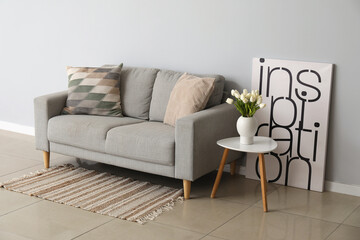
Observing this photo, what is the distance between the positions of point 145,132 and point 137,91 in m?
0.68

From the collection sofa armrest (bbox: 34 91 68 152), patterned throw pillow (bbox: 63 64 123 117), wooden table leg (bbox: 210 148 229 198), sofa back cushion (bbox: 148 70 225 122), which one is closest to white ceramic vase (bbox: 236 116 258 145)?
wooden table leg (bbox: 210 148 229 198)

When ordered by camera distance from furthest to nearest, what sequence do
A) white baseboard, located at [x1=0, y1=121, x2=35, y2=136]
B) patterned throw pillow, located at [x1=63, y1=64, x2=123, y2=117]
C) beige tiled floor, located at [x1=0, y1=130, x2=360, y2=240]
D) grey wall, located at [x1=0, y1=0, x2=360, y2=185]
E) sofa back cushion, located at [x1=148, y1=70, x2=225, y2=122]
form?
1. white baseboard, located at [x1=0, y1=121, x2=35, y2=136]
2. patterned throw pillow, located at [x1=63, y1=64, x2=123, y2=117]
3. sofa back cushion, located at [x1=148, y1=70, x2=225, y2=122]
4. grey wall, located at [x1=0, y1=0, x2=360, y2=185]
5. beige tiled floor, located at [x1=0, y1=130, x2=360, y2=240]

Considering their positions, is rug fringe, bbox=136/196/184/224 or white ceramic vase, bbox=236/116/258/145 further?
white ceramic vase, bbox=236/116/258/145

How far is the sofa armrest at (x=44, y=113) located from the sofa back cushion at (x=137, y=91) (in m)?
0.57

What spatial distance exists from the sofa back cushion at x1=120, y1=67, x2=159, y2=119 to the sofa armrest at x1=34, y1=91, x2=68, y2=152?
1.87ft

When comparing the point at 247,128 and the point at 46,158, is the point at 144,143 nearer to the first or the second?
the point at 247,128

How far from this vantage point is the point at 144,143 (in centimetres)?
397

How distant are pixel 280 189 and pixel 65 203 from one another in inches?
64.0

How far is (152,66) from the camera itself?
15.9ft

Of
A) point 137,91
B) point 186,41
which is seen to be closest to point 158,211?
point 137,91

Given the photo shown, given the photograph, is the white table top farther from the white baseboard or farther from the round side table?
the white baseboard

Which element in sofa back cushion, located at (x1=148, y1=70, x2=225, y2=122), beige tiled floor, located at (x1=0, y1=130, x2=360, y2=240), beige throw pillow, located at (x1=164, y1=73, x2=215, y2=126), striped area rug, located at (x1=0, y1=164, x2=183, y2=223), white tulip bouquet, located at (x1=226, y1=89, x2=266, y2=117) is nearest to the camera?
beige tiled floor, located at (x1=0, y1=130, x2=360, y2=240)

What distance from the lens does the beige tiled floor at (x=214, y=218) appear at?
3.37m

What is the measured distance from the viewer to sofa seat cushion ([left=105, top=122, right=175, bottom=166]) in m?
3.89
